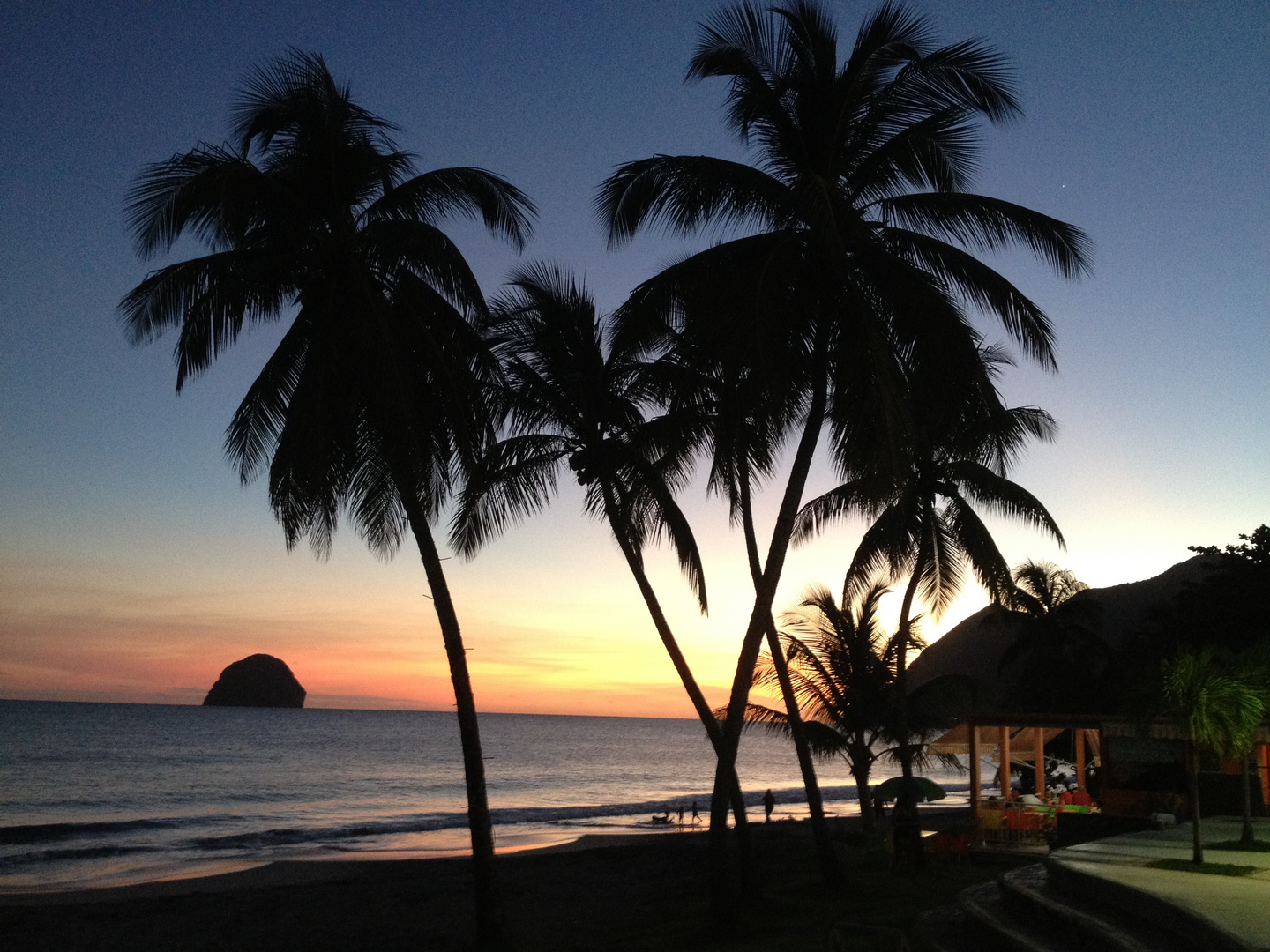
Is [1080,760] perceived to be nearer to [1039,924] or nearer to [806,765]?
[806,765]

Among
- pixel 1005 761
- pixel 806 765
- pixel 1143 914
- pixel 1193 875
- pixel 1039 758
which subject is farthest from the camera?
pixel 1039 758

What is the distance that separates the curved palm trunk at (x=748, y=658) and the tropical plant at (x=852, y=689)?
251 inches

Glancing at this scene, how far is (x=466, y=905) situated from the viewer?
1920 centimetres

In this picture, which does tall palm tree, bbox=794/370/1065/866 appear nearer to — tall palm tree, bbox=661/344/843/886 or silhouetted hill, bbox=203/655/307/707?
tall palm tree, bbox=661/344/843/886

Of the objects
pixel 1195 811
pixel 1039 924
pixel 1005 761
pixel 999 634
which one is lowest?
pixel 1005 761

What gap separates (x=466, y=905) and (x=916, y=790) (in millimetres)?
8965

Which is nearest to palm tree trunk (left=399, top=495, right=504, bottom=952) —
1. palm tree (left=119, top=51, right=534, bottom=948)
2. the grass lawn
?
palm tree (left=119, top=51, right=534, bottom=948)

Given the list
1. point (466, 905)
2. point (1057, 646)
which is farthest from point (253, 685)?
point (466, 905)

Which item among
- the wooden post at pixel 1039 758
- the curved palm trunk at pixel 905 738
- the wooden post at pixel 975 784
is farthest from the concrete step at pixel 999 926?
the wooden post at pixel 1039 758

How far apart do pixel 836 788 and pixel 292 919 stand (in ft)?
155

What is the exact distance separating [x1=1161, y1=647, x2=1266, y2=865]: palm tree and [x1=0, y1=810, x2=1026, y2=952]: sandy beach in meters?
3.17

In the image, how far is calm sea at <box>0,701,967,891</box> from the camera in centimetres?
3047

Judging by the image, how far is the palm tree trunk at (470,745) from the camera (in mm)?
11227

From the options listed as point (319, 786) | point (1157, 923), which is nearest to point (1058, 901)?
point (1157, 923)
